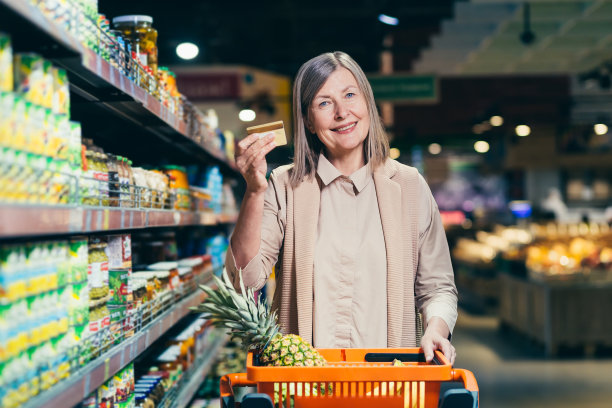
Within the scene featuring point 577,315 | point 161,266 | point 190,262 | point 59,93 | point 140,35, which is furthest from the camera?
point 577,315

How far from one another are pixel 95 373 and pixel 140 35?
1590mm

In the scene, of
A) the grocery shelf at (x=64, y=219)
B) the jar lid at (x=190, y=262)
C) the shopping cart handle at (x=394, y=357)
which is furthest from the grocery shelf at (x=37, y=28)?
the jar lid at (x=190, y=262)

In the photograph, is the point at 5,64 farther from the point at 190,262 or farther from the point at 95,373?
the point at 190,262

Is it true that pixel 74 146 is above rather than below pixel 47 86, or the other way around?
below

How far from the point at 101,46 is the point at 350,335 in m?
1.15

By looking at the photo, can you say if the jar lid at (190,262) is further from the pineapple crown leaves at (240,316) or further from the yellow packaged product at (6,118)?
the yellow packaged product at (6,118)

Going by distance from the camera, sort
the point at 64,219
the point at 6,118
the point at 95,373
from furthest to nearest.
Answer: the point at 95,373, the point at 64,219, the point at 6,118

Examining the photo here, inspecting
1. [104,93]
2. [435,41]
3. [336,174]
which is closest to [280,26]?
[435,41]

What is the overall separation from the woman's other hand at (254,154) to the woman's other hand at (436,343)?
24.8 inches

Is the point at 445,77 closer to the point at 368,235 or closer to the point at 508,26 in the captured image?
the point at 508,26

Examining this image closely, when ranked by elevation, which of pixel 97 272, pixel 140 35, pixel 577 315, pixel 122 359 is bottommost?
pixel 577 315

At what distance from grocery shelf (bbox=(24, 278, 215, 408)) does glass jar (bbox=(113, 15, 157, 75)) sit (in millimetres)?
1058

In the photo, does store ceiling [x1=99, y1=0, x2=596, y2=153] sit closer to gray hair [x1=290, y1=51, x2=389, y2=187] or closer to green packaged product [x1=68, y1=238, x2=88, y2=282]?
gray hair [x1=290, y1=51, x2=389, y2=187]

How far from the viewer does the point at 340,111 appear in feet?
6.96
